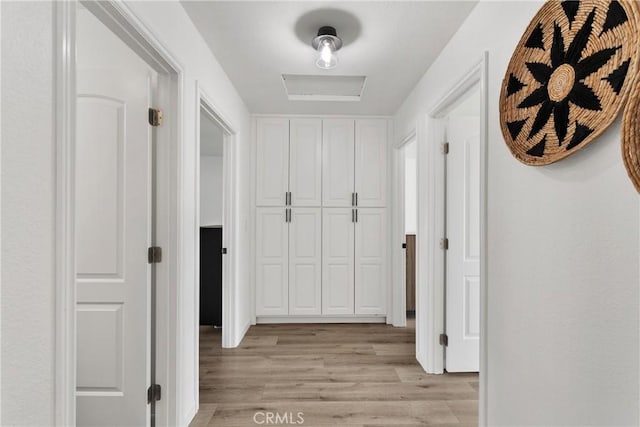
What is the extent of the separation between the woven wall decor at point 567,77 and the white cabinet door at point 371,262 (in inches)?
94.4

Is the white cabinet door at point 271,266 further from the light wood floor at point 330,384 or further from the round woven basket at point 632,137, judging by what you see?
the round woven basket at point 632,137

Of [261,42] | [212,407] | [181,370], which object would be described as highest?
[261,42]

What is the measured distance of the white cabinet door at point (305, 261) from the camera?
3.74m

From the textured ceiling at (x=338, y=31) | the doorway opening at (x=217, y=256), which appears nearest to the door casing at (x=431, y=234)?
the textured ceiling at (x=338, y=31)

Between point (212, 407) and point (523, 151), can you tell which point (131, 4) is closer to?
point (523, 151)

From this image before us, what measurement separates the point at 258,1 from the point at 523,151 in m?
1.53

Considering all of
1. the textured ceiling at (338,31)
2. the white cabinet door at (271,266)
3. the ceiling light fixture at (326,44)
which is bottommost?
the white cabinet door at (271,266)

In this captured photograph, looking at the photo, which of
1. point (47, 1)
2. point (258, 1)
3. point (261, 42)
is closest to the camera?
point (47, 1)

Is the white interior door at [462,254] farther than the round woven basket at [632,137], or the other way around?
the white interior door at [462,254]

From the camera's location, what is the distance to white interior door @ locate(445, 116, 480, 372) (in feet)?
8.24

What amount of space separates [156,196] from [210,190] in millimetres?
4362

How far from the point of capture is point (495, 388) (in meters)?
1.57

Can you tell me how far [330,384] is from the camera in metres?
2.36

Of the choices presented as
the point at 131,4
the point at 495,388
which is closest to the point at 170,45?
the point at 131,4
